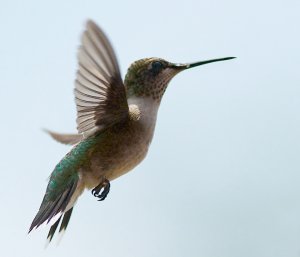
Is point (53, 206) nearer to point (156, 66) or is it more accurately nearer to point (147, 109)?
point (147, 109)

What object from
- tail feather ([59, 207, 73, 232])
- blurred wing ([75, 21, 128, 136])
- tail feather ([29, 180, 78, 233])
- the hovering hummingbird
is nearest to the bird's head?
the hovering hummingbird

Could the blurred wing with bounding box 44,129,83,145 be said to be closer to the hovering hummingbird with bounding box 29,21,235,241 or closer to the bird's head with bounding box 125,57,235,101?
the hovering hummingbird with bounding box 29,21,235,241

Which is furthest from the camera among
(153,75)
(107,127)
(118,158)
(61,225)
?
(61,225)

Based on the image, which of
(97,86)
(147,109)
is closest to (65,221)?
(147,109)

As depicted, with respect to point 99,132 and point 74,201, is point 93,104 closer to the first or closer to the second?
point 99,132

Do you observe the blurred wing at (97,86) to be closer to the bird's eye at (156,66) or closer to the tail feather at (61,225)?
the bird's eye at (156,66)

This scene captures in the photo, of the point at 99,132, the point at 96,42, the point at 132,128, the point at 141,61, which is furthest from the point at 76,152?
the point at 96,42

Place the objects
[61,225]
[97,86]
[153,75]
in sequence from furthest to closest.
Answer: [61,225] < [153,75] < [97,86]
